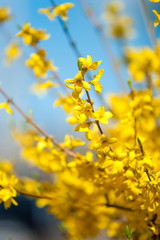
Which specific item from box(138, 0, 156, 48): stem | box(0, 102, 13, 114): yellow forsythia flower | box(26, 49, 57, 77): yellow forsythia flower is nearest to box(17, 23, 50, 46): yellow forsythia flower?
box(26, 49, 57, 77): yellow forsythia flower

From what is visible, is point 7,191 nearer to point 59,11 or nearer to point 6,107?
point 6,107

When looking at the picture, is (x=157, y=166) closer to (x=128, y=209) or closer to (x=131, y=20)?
(x=128, y=209)

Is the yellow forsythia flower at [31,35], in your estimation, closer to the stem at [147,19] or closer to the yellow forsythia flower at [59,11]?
the yellow forsythia flower at [59,11]

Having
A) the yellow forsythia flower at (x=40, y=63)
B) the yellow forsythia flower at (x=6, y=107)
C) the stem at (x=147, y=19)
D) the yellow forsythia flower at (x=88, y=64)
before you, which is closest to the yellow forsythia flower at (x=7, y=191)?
the yellow forsythia flower at (x=6, y=107)

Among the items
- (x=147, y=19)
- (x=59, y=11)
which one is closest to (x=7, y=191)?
(x=59, y=11)

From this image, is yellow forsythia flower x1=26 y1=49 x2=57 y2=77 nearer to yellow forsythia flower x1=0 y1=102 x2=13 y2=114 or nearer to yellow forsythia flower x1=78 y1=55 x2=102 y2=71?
yellow forsythia flower x1=0 y1=102 x2=13 y2=114

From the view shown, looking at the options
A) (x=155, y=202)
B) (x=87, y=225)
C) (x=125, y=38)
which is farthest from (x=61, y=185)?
(x=125, y=38)
